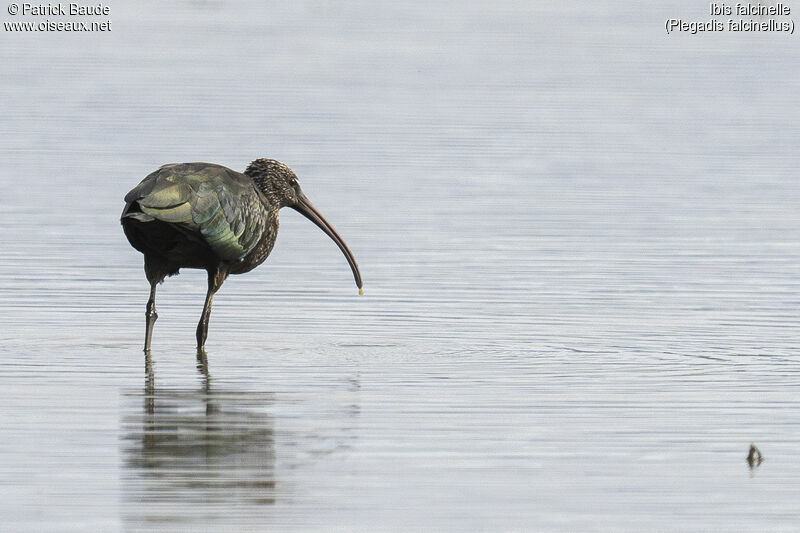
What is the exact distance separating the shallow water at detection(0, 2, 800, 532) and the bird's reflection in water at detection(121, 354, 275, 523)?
0.09 ft

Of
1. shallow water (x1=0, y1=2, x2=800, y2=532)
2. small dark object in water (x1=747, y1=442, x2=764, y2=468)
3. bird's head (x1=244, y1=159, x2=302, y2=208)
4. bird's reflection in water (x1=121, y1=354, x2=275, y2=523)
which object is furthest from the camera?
bird's head (x1=244, y1=159, x2=302, y2=208)

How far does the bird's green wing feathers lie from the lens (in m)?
13.9

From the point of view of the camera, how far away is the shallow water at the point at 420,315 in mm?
10703

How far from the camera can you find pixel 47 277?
59.9 ft

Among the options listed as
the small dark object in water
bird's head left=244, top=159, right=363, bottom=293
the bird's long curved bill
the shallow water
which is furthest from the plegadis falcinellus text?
the small dark object in water

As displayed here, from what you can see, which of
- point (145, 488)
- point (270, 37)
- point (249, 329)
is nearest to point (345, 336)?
point (249, 329)

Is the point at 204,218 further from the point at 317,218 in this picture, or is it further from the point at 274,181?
the point at 317,218

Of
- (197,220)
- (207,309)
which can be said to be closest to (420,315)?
(207,309)

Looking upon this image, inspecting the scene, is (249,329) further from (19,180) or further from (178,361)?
(19,180)

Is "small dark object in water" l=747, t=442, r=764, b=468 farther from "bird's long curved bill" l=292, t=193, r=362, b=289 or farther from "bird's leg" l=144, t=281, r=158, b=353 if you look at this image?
"bird's long curved bill" l=292, t=193, r=362, b=289

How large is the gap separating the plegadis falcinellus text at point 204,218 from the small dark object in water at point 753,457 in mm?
4419

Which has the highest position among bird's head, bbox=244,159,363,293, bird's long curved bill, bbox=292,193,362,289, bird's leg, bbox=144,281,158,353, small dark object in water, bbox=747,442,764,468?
bird's head, bbox=244,159,363,293

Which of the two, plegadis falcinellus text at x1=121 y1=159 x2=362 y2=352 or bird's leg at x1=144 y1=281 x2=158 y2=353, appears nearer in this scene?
plegadis falcinellus text at x1=121 y1=159 x2=362 y2=352

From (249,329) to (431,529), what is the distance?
640 centimetres
